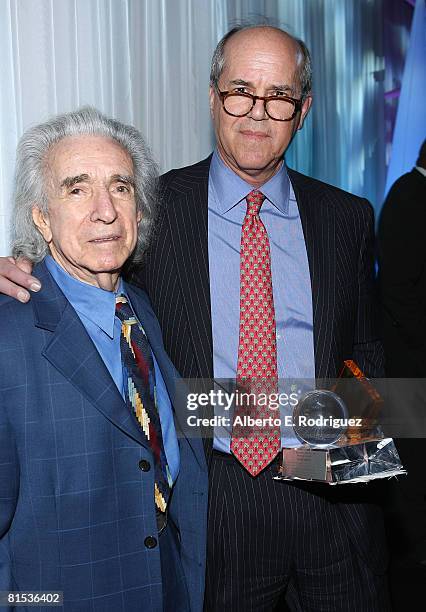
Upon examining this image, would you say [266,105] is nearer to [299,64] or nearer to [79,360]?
[299,64]

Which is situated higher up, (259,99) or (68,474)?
(259,99)

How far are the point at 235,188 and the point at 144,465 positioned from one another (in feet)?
2.76

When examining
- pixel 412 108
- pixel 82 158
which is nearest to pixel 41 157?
pixel 82 158

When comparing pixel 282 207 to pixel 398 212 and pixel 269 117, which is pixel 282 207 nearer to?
pixel 269 117

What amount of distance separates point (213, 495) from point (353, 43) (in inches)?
144

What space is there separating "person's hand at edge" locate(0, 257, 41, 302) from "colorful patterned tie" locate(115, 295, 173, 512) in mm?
222

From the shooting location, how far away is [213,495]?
6.11ft

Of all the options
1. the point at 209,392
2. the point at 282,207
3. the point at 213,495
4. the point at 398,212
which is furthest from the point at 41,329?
the point at 398,212

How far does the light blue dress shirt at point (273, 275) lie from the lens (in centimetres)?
191

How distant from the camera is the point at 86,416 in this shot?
1.48 metres

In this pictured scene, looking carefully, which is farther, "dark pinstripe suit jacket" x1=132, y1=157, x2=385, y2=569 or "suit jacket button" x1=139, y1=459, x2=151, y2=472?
"dark pinstripe suit jacket" x1=132, y1=157, x2=385, y2=569

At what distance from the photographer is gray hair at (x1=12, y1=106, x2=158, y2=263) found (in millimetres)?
1628

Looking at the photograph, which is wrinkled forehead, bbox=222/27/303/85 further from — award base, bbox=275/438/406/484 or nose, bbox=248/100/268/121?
award base, bbox=275/438/406/484

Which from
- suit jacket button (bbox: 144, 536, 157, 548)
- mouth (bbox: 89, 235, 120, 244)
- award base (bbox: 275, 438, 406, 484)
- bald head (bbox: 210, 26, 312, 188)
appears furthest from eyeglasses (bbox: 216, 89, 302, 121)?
suit jacket button (bbox: 144, 536, 157, 548)
